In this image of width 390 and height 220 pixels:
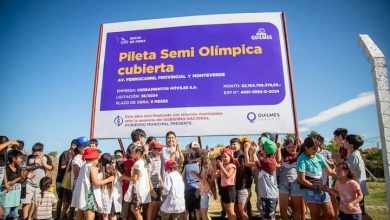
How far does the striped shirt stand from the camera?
199 inches

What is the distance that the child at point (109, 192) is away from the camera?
4840 mm

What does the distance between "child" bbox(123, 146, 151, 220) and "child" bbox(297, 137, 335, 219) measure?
2808 millimetres

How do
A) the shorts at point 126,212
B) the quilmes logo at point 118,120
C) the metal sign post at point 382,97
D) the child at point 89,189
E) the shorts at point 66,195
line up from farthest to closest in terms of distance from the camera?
the quilmes logo at point 118,120, the shorts at point 66,195, the shorts at point 126,212, the child at point 89,189, the metal sign post at point 382,97

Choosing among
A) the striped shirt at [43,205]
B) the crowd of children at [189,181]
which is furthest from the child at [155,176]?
the striped shirt at [43,205]

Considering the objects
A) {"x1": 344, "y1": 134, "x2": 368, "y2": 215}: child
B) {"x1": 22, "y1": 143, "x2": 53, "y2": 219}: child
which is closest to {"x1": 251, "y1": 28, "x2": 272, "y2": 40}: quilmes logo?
{"x1": 344, "y1": 134, "x2": 368, "y2": 215}: child

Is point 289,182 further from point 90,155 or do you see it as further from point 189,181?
point 90,155

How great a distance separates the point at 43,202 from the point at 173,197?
2671mm

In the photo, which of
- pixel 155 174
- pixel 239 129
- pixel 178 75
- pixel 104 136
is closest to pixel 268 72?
pixel 239 129

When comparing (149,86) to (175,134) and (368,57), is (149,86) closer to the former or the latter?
(175,134)

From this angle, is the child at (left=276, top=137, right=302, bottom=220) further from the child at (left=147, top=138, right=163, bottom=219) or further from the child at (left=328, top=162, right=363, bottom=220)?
the child at (left=147, top=138, right=163, bottom=219)

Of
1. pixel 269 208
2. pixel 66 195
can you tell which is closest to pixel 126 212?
pixel 66 195

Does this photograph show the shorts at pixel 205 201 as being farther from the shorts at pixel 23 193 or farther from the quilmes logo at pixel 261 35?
the shorts at pixel 23 193

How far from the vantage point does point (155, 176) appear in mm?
→ 5340

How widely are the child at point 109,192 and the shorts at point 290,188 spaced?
3.34 metres
